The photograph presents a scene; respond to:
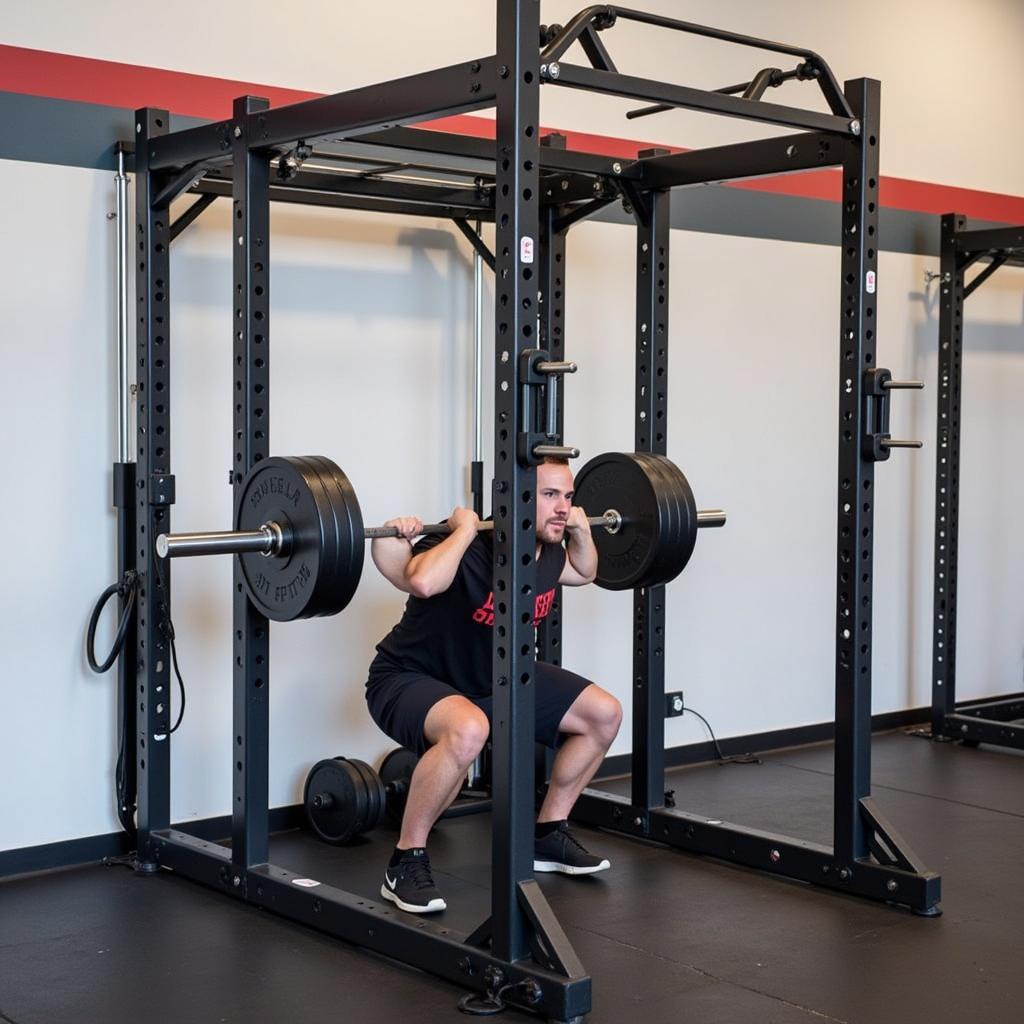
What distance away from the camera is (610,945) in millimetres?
3277

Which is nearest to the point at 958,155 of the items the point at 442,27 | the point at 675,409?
the point at 675,409

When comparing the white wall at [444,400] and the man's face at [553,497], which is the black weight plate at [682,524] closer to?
the man's face at [553,497]

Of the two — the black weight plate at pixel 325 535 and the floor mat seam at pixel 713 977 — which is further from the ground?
the black weight plate at pixel 325 535

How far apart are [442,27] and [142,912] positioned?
2731 millimetres

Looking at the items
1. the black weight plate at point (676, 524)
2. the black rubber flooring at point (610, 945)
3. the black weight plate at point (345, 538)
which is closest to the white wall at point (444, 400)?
the black rubber flooring at point (610, 945)

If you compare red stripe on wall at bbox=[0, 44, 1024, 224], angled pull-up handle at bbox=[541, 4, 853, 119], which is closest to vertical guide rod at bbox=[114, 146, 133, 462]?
red stripe on wall at bbox=[0, 44, 1024, 224]

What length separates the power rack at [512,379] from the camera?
283 centimetres

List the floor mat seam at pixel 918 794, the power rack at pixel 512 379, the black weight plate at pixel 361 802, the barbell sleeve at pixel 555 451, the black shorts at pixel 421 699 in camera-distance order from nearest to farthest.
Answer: the barbell sleeve at pixel 555 451 < the power rack at pixel 512 379 < the black shorts at pixel 421 699 < the black weight plate at pixel 361 802 < the floor mat seam at pixel 918 794

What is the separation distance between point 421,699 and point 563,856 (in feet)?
2.14

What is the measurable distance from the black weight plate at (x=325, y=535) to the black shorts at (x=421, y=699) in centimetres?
47

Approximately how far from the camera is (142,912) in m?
3.47

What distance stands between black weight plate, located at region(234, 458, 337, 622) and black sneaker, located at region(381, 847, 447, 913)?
0.68m

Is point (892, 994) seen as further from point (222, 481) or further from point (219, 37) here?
point (219, 37)

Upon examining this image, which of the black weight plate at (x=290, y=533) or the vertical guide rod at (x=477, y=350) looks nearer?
the black weight plate at (x=290, y=533)
